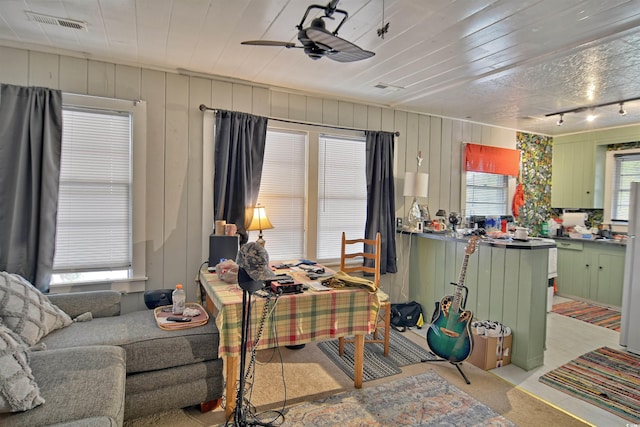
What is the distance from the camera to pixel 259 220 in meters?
3.26

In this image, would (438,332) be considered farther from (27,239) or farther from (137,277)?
(27,239)

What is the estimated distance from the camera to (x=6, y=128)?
263 cm

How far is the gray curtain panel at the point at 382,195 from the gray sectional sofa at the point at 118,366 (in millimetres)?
2224

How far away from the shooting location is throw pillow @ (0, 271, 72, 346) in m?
2.11

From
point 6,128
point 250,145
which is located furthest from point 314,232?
point 6,128

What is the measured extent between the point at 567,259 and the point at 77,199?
623 centimetres

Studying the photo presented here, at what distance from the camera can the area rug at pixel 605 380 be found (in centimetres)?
247

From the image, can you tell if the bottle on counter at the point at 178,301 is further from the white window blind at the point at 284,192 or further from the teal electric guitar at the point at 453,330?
the teal electric guitar at the point at 453,330

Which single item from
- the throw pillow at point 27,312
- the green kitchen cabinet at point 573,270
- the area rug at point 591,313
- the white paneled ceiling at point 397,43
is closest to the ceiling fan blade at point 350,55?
the white paneled ceiling at point 397,43

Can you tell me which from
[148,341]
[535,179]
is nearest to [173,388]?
[148,341]

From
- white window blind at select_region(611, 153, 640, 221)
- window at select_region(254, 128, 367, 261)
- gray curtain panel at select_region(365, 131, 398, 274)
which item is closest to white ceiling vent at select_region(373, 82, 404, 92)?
gray curtain panel at select_region(365, 131, 398, 274)

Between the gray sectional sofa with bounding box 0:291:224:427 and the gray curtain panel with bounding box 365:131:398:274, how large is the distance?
7.30 feet

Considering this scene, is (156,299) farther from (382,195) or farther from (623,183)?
(623,183)

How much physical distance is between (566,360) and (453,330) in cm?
125
